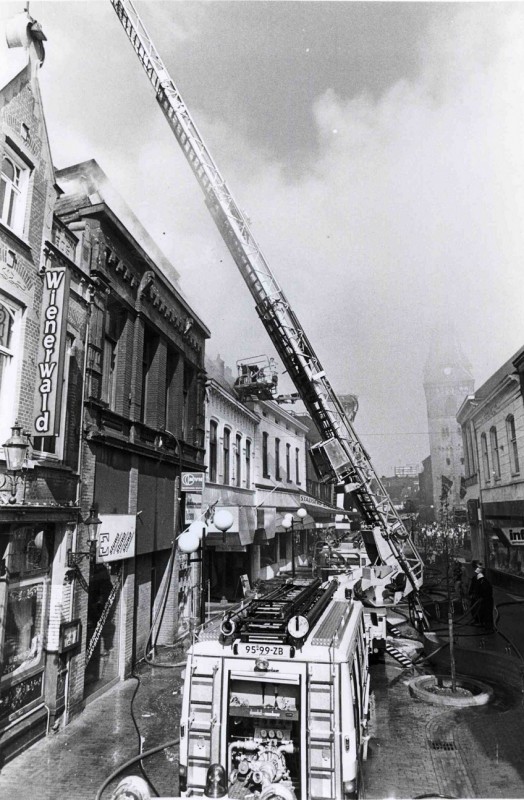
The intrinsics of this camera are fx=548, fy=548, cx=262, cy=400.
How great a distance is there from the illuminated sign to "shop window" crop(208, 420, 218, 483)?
35.9 ft

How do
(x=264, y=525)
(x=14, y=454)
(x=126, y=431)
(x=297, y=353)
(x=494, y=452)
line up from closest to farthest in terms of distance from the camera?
A: (x=14, y=454), (x=126, y=431), (x=297, y=353), (x=264, y=525), (x=494, y=452)

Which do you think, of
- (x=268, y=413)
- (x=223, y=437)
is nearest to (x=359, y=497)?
(x=223, y=437)

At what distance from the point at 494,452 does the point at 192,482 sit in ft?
50.5

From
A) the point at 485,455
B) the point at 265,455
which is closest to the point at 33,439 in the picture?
the point at 265,455

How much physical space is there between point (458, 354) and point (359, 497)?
8279 cm

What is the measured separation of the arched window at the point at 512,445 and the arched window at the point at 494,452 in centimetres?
171

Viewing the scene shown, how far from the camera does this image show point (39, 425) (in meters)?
8.38

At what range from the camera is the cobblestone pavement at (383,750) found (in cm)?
698

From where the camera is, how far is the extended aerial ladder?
12.4 meters

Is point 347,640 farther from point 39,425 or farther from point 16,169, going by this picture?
point 16,169

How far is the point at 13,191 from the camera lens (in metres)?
8.80

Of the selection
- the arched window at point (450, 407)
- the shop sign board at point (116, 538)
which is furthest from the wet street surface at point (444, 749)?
the arched window at point (450, 407)

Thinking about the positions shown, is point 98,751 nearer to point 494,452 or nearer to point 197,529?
point 197,529

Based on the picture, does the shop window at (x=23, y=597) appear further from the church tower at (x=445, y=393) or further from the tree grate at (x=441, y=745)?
the church tower at (x=445, y=393)
